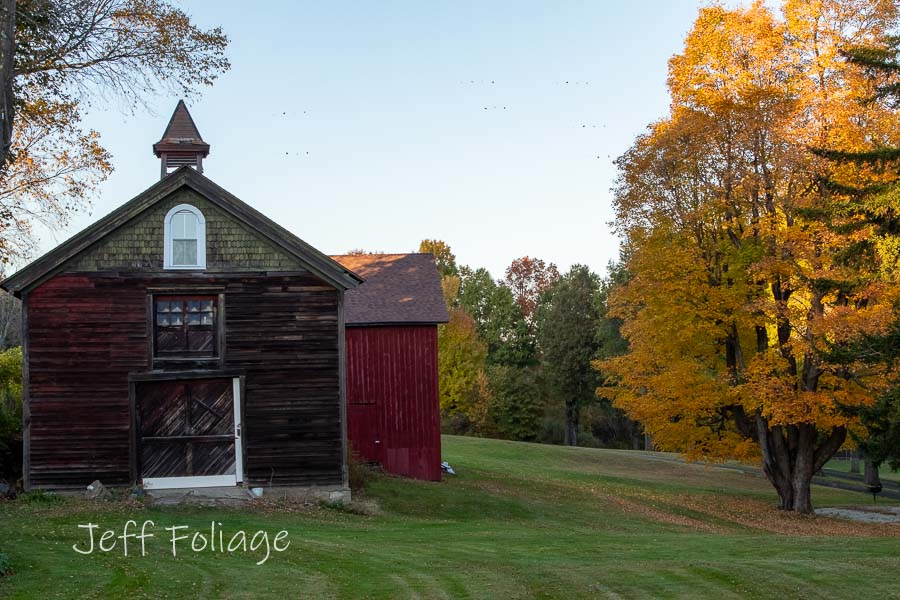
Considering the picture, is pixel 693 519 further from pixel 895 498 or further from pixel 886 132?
pixel 895 498

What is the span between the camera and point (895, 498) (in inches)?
1626

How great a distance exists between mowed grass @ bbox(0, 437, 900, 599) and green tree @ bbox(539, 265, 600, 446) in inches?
1593

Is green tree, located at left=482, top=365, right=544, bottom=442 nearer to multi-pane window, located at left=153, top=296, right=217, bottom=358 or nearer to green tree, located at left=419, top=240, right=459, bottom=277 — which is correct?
green tree, located at left=419, top=240, right=459, bottom=277

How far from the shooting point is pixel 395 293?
1247 inches

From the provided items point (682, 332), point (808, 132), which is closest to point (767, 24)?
point (808, 132)

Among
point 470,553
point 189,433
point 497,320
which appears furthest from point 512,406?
point 470,553

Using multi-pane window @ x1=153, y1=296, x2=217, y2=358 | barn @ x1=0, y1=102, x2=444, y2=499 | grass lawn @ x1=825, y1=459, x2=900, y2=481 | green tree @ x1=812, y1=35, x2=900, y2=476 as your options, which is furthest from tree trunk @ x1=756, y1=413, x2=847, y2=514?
grass lawn @ x1=825, y1=459, x2=900, y2=481

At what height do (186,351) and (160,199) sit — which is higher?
(160,199)

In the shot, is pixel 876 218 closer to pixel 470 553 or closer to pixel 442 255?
pixel 470 553

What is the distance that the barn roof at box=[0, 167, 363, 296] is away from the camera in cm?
2242

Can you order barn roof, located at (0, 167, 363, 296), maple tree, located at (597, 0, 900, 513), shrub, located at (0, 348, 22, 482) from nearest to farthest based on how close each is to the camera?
barn roof, located at (0, 167, 363, 296) < shrub, located at (0, 348, 22, 482) < maple tree, located at (597, 0, 900, 513)

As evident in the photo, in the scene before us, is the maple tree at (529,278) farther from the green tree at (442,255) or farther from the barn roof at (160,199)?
the barn roof at (160,199)

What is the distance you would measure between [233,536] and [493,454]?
101ft

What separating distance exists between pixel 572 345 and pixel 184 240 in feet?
167
